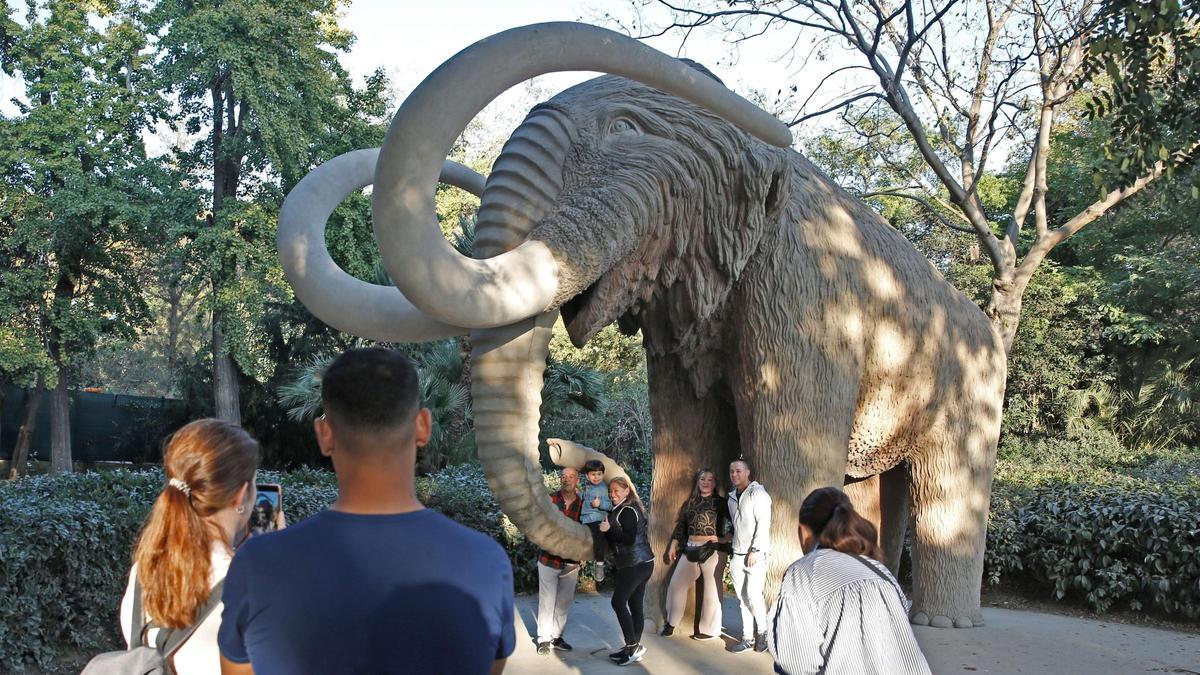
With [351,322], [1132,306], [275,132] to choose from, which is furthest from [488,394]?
→ [1132,306]

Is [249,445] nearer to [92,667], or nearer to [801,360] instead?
[92,667]

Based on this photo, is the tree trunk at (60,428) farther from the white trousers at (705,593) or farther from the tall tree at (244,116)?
the white trousers at (705,593)

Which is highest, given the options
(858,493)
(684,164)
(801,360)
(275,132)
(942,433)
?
(275,132)

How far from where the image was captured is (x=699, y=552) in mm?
6422

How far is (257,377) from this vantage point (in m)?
19.9

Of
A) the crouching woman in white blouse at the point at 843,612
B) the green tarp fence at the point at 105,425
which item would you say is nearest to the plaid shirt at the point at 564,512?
the crouching woman in white blouse at the point at 843,612

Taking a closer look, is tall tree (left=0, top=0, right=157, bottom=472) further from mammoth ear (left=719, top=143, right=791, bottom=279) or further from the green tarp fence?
mammoth ear (left=719, top=143, right=791, bottom=279)

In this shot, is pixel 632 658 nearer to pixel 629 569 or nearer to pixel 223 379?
pixel 629 569

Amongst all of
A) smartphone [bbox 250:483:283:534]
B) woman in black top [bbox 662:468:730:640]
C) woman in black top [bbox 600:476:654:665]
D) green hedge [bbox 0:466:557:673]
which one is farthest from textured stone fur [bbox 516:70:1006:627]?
green hedge [bbox 0:466:557:673]

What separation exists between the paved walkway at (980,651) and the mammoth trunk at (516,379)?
89.3 inches

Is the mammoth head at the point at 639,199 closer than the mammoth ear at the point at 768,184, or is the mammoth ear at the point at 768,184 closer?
the mammoth head at the point at 639,199

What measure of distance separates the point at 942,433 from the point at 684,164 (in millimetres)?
2630

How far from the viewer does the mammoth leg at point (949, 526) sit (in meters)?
6.33

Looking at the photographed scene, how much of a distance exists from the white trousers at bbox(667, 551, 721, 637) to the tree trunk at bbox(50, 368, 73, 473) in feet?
48.7
